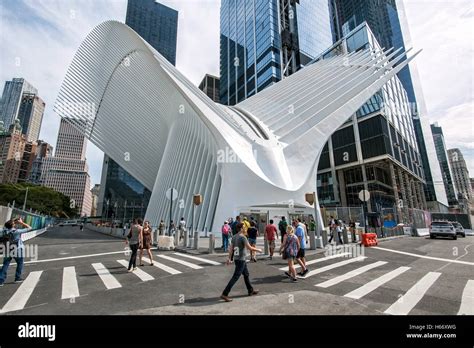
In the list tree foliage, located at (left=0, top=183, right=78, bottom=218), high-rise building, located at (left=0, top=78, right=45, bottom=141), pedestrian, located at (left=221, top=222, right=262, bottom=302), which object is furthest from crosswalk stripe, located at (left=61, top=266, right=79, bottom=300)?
high-rise building, located at (left=0, top=78, right=45, bottom=141)

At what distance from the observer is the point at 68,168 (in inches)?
5507

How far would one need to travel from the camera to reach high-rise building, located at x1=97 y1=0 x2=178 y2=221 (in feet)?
294

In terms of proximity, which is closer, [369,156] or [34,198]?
[369,156]

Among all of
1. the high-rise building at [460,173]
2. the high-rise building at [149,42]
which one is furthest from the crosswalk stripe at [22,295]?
the high-rise building at [460,173]

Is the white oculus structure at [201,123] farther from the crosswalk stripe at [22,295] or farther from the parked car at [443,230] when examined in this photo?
the crosswalk stripe at [22,295]

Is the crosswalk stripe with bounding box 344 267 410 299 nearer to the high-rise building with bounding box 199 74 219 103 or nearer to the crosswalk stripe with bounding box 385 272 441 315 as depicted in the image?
the crosswalk stripe with bounding box 385 272 441 315

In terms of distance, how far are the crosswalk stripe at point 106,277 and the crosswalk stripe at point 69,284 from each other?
0.72m

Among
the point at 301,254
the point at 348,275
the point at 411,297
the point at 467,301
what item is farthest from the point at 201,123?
the point at 467,301

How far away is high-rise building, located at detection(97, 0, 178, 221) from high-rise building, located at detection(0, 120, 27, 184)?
3969 centimetres

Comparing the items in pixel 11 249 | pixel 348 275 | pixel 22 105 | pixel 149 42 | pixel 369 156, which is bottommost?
pixel 348 275

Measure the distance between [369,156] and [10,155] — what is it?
133187 millimetres

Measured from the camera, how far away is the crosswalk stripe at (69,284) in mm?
6011

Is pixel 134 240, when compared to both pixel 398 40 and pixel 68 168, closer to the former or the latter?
pixel 398 40
